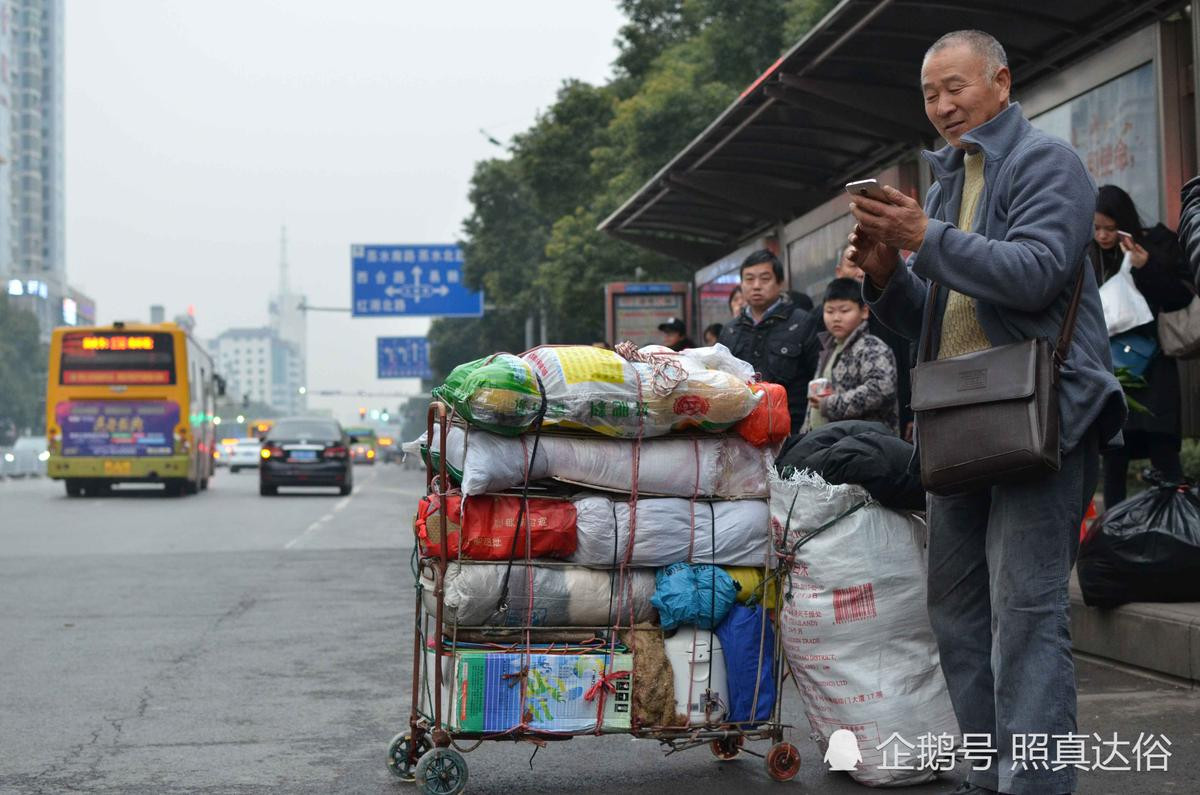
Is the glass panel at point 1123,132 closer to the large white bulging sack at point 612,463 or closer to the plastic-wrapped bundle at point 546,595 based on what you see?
the large white bulging sack at point 612,463

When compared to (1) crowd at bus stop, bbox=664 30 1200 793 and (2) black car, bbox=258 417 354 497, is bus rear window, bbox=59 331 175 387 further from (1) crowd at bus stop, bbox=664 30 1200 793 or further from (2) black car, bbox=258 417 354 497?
(1) crowd at bus stop, bbox=664 30 1200 793

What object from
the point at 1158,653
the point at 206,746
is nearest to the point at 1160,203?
the point at 1158,653

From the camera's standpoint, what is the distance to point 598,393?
4699 millimetres

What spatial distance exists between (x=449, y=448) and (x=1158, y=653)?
3196 mm

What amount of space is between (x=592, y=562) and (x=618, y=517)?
15cm

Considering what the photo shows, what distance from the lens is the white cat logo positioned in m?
4.69

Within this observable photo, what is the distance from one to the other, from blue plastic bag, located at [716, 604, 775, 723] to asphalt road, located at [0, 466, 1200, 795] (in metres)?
0.24

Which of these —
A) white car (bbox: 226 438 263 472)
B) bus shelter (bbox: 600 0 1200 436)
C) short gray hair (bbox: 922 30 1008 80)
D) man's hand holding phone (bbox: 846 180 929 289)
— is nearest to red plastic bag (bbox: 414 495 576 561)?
man's hand holding phone (bbox: 846 180 929 289)

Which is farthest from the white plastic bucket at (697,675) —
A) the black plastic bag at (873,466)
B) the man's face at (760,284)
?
the man's face at (760,284)

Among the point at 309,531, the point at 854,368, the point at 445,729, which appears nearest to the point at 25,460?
the point at 309,531

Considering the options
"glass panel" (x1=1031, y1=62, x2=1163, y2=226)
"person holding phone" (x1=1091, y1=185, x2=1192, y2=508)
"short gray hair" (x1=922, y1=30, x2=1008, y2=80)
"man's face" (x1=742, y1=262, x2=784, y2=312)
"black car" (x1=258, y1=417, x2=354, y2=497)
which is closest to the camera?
"short gray hair" (x1=922, y1=30, x2=1008, y2=80)

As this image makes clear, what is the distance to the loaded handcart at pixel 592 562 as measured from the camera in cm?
459

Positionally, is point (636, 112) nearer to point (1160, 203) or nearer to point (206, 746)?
point (1160, 203)

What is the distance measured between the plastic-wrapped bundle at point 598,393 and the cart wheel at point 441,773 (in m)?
0.93
